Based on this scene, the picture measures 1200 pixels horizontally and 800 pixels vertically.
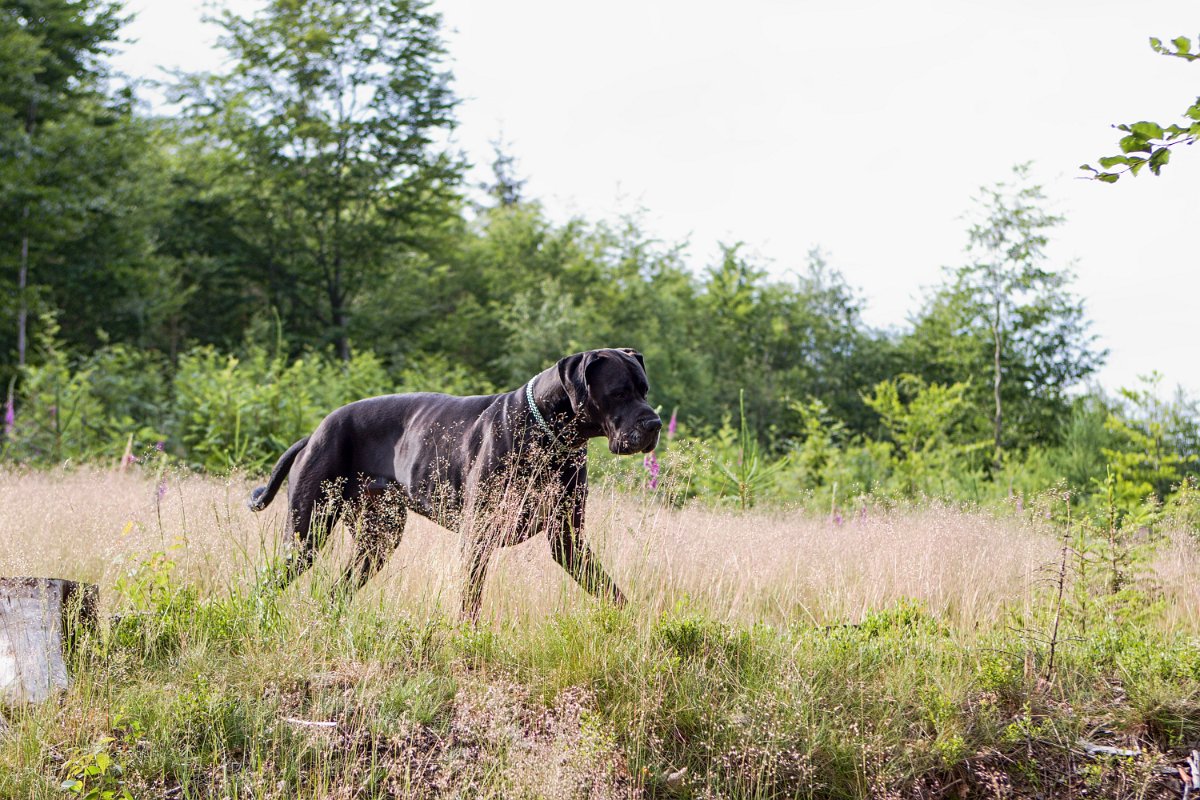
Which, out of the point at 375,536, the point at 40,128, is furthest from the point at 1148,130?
the point at 40,128

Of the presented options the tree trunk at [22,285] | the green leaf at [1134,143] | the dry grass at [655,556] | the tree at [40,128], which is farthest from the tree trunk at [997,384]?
the tree trunk at [22,285]

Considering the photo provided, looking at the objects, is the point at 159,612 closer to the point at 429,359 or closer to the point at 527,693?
the point at 527,693

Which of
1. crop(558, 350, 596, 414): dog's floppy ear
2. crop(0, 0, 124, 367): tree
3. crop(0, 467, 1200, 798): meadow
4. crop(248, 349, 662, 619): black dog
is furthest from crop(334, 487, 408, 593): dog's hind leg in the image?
crop(0, 0, 124, 367): tree

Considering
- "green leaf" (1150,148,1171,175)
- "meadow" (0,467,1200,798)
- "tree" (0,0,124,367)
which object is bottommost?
"meadow" (0,467,1200,798)

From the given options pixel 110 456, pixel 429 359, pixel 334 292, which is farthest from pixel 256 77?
pixel 110 456

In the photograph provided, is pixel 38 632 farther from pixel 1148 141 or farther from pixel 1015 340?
pixel 1015 340

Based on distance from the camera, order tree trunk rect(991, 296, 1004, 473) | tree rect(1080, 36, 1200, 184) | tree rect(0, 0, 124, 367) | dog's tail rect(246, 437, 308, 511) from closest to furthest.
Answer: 1. tree rect(1080, 36, 1200, 184)
2. dog's tail rect(246, 437, 308, 511)
3. tree trunk rect(991, 296, 1004, 473)
4. tree rect(0, 0, 124, 367)

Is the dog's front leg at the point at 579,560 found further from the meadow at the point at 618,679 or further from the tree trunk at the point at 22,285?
the tree trunk at the point at 22,285

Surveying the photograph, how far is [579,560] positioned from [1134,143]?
8.16 ft

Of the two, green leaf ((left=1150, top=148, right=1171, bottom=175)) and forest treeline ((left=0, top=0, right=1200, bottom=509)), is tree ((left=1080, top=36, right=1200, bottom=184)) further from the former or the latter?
forest treeline ((left=0, top=0, right=1200, bottom=509))

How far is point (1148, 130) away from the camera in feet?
10.1

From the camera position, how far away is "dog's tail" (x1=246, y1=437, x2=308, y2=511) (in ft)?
16.2

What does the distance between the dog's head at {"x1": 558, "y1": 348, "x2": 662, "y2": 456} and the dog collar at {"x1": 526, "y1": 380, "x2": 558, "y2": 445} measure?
0.50 feet

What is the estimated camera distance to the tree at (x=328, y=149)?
59.3ft
